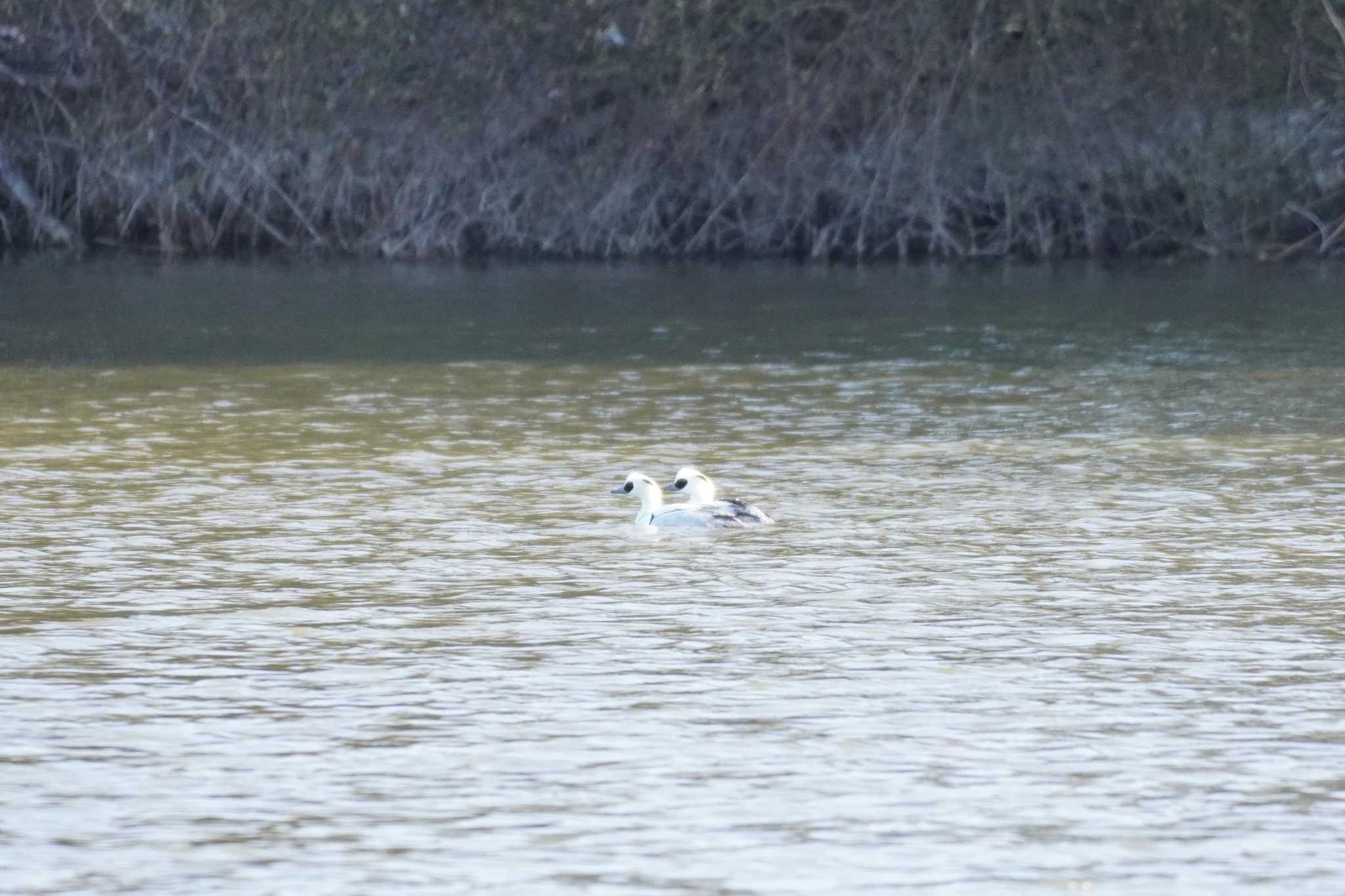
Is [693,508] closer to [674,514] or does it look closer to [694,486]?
[674,514]

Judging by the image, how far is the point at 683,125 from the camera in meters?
30.2

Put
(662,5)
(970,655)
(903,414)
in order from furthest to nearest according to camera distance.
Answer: (662,5) < (903,414) < (970,655)

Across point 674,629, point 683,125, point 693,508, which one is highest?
point 683,125

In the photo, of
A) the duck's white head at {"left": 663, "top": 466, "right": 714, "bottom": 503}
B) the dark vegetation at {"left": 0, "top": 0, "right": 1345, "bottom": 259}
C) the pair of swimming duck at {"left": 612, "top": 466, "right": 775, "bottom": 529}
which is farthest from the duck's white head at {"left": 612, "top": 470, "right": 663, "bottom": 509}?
the dark vegetation at {"left": 0, "top": 0, "right": 1345, "bottom": 259}

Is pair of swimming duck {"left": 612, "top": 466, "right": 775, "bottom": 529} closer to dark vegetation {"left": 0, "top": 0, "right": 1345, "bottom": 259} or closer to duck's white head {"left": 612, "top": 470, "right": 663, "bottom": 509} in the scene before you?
duck's white head {"left": 612, "top": 470, "right": 663, "bottom": 509}

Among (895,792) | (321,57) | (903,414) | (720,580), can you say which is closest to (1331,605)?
(720,580)

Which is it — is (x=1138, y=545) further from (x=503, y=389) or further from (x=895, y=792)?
(x=503, y=389)

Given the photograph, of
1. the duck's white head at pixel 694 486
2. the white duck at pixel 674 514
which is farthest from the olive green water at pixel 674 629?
the duck's white head at pixel 694 486

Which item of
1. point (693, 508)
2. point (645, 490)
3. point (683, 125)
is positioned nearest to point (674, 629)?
point (693, 508)

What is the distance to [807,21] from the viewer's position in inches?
1166

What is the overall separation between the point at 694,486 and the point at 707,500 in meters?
0.09

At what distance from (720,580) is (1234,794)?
11.1 ft

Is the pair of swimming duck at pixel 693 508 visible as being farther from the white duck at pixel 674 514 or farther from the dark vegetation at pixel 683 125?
the dark vegetation at pixel 683 125

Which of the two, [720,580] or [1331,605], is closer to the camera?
[1331,605]
